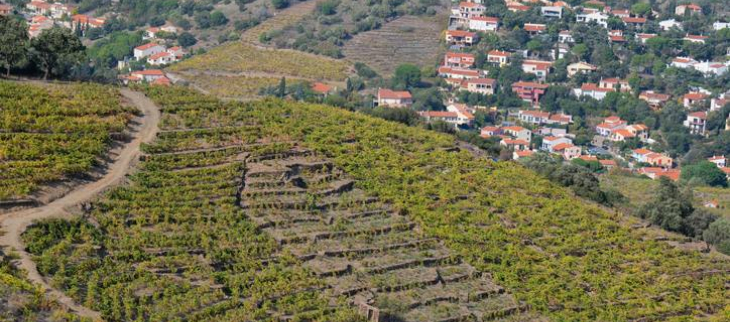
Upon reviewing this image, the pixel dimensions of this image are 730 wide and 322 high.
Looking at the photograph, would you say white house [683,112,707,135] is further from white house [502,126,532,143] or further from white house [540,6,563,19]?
white house [540,6,563,19]

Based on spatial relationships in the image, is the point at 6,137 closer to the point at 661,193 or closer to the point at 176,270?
the point at 176,270

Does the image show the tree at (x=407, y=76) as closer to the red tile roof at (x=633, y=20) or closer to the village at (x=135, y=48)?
the village at (x=135, y=48)

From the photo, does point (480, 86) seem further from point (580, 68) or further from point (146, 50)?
point (146, 50)

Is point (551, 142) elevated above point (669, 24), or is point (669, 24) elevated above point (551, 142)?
point (669, 24)

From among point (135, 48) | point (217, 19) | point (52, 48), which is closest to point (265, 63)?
point (135, 48)

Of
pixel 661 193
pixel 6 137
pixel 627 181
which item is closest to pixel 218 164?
pixel 6 137

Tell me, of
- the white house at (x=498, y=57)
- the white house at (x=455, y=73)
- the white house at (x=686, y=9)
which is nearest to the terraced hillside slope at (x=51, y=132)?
the white house at (x=455, y=73)

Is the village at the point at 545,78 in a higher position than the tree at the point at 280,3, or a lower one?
lower
